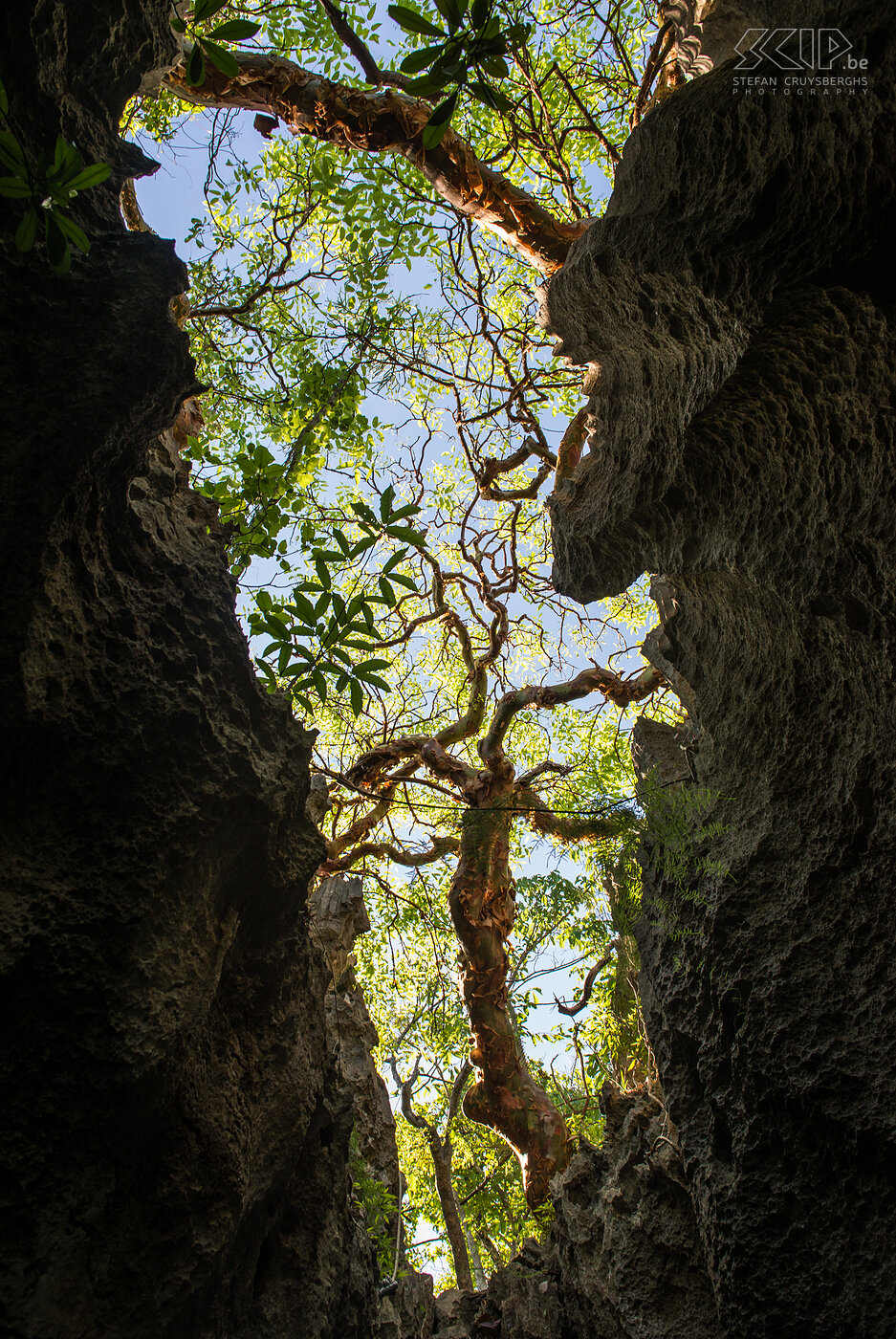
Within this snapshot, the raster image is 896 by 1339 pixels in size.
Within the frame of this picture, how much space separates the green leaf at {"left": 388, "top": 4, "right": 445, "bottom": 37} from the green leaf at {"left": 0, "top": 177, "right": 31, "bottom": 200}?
3.73ft

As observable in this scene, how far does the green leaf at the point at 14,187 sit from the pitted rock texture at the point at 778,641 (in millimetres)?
2819

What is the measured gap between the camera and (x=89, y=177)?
191 cm

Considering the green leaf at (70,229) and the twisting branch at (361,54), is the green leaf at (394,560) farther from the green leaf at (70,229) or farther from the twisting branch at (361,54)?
the twisting branch at (361,54)

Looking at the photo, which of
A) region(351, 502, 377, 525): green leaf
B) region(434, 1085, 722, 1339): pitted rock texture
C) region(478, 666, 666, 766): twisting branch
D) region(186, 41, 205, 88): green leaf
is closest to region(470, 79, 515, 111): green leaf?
region(186, 41, 205, 88): green leaf

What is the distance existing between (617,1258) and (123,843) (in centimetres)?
375

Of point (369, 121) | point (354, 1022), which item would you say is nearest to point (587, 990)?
point (354, 1022)

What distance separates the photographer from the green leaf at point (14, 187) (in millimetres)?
1785

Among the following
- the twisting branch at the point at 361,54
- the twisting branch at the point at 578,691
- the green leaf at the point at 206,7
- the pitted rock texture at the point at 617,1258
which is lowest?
the pitted rock texture at the point at 617,1258

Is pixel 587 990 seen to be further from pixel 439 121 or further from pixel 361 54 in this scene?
pixel 361 54

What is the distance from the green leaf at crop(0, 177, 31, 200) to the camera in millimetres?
1785

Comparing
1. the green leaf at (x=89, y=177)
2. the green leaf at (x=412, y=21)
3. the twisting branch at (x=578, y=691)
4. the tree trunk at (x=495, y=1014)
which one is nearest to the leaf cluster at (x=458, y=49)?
the green leaf at (x=412, y=21)

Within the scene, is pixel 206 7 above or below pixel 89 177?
above

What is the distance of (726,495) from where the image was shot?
361 cm

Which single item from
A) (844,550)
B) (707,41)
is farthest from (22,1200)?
(707,41)
